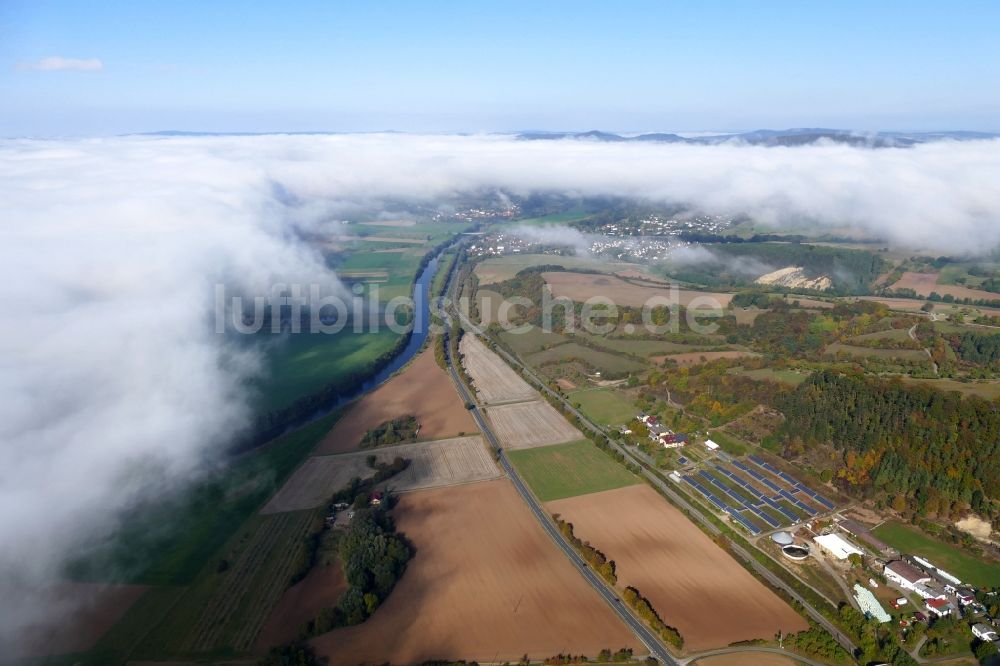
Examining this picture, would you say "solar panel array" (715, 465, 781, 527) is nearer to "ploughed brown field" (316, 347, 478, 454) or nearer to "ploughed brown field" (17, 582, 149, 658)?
"ploughed brown field" (316, 347, 478, 454)

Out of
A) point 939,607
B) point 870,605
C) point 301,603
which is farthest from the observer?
point 301,603

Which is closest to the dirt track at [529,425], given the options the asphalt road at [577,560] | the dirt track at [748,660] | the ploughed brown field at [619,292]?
the asphalt road at [577,560]

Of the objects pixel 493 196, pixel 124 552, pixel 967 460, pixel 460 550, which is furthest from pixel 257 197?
pixel 493 196

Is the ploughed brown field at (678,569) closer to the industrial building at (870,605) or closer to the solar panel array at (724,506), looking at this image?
the solar panel array at (724,506)

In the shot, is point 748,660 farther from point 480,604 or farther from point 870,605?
point 480,604

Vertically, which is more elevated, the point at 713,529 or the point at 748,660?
the point at 713,529

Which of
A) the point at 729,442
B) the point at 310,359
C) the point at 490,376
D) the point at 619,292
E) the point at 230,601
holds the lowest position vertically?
the point at 230,601

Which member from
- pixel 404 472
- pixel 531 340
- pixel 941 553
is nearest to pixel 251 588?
pixel 404 472

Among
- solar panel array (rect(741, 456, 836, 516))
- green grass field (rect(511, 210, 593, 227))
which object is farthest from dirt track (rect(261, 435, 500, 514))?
green grass field (rect(511, 210, 593, 227))
